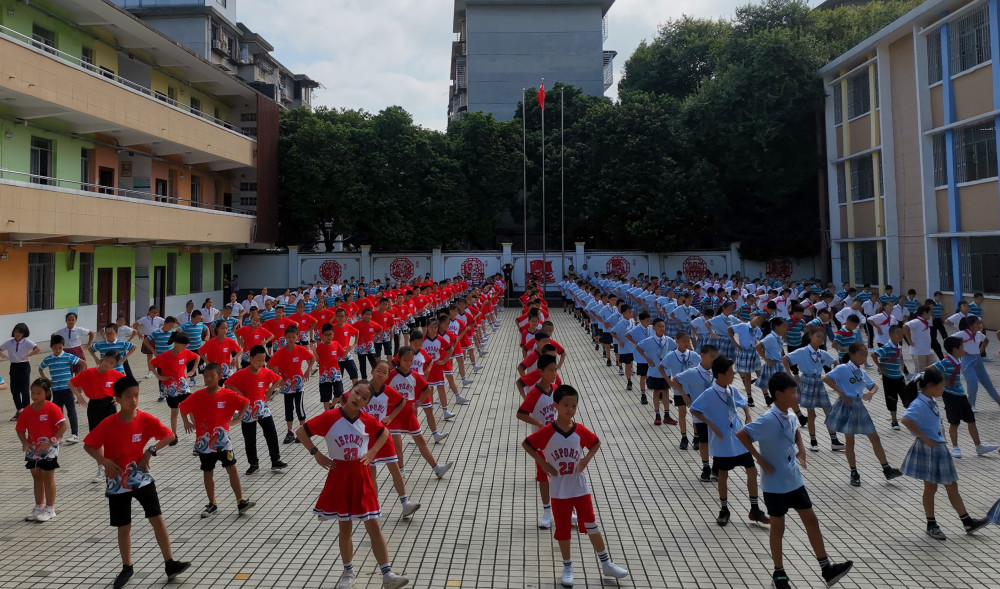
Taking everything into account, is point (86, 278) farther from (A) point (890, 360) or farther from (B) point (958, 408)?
(B) point (958, 408)

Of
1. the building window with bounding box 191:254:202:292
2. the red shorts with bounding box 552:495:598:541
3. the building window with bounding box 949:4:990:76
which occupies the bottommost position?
the red shorts with bounding box 552:495:598:541

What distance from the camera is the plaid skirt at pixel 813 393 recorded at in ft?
27.9

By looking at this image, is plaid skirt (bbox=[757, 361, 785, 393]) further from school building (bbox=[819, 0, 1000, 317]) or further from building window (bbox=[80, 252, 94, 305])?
building window (bbox=[80, 252, 94, 305])

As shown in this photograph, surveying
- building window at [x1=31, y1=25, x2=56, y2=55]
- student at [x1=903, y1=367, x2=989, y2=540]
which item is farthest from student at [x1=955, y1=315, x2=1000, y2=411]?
building window at [x1=31, y1=25, x2=56, y2=55]

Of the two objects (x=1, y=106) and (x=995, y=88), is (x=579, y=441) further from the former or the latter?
(x=995, y=88)

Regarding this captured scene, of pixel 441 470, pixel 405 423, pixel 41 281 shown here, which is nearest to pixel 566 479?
pixel 405 423

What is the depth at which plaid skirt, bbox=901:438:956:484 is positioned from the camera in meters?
5.79

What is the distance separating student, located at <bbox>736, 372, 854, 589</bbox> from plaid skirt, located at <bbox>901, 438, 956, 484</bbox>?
1.43m

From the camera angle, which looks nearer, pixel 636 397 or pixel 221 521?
pixel 221 521

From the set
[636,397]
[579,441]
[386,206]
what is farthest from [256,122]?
[579,441]

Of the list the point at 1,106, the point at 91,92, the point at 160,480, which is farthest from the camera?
the point at 91,92

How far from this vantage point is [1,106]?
1706 cm

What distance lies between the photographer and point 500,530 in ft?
20.5

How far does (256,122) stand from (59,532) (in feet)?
91.5
